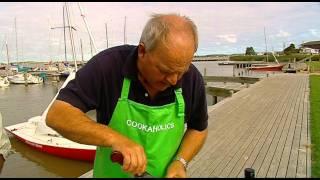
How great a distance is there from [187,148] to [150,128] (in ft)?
1.14

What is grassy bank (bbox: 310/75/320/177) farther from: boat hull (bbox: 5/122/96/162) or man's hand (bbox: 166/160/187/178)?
boat hull (bbox: 5/122/96/162)

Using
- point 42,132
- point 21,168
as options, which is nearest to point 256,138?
point 42,132

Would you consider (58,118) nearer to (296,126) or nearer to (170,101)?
(170,101)

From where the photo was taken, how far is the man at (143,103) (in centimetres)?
169

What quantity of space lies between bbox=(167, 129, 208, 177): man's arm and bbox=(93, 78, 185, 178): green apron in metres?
0.06

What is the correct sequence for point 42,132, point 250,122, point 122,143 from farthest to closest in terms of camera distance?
point 42,132 → point 250,122 → point 122,143

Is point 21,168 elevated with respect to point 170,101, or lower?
lower

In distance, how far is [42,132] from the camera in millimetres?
13977

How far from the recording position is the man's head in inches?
65.1

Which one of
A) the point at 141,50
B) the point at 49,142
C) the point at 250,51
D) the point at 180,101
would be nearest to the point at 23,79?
the point at 49,142

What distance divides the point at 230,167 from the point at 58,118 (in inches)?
234

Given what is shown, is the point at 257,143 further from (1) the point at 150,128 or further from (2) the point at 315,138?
(1) the point at 150,128

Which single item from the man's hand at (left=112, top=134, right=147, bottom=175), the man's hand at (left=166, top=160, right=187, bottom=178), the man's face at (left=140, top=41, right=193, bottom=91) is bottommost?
the man's hand at (left=166, top=160, right=187, bottom=178)

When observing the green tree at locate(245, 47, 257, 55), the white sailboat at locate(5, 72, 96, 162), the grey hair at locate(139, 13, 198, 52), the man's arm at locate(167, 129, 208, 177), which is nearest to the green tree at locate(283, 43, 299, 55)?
the green tree at locate(245, 47, 257, 55)
